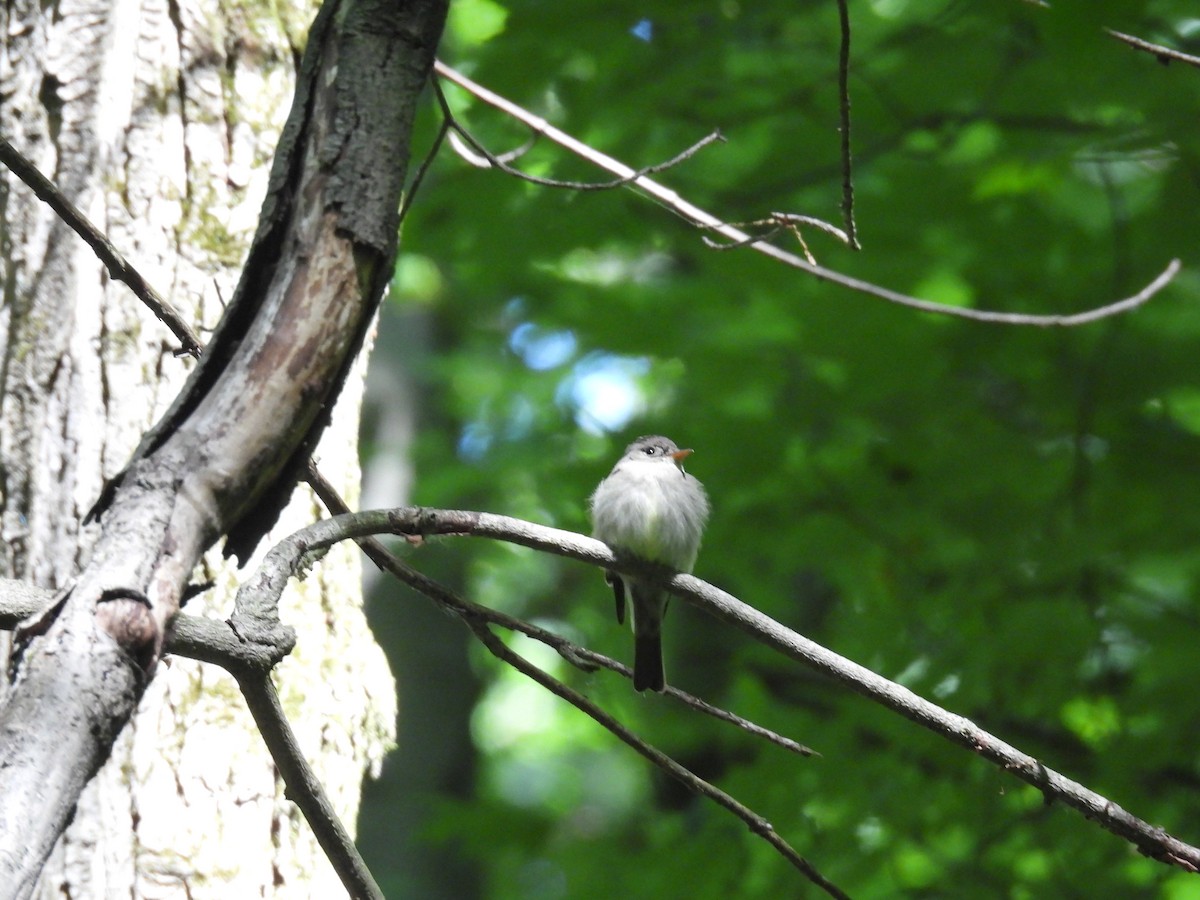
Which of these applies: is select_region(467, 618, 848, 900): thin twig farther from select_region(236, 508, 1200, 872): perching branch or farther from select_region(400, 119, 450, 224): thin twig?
select_region(400, 119, 450, 224): thin twig

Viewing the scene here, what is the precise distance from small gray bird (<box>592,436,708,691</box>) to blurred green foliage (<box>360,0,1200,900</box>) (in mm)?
1187

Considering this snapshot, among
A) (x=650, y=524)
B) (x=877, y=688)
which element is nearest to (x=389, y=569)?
(x=877, y=688)

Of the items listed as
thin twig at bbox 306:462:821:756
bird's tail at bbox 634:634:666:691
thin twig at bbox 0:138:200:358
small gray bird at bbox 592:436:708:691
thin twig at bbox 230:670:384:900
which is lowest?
thin twig at bbox 230:670:384:900

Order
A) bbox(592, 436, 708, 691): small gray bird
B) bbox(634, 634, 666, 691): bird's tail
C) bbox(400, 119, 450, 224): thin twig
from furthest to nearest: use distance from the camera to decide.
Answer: bbox(634, 634, 666, 691): bird's tail, bbox(592, 436, 708, 691): small gray bird, bbox(400, 119, 450, 224): thin twig

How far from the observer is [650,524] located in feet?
13.2

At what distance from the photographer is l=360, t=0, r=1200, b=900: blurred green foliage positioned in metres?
4.80

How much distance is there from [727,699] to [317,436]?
18.1ft

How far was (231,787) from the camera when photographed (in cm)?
285

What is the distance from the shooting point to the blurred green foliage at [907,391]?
4.80 meters

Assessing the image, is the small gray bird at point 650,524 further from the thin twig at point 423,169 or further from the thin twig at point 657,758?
the thin twig at point 423,169

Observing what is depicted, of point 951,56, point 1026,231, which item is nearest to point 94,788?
point 951,56

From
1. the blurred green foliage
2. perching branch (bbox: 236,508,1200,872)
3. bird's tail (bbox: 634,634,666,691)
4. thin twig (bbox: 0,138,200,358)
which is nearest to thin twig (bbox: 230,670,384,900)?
perching branch (bbox: 236,508,1200,872)

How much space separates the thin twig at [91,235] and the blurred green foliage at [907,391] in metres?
2.51

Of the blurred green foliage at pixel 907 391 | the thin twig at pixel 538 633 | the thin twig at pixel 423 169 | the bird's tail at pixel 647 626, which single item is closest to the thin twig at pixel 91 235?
the thin twig at pixel 538 633
